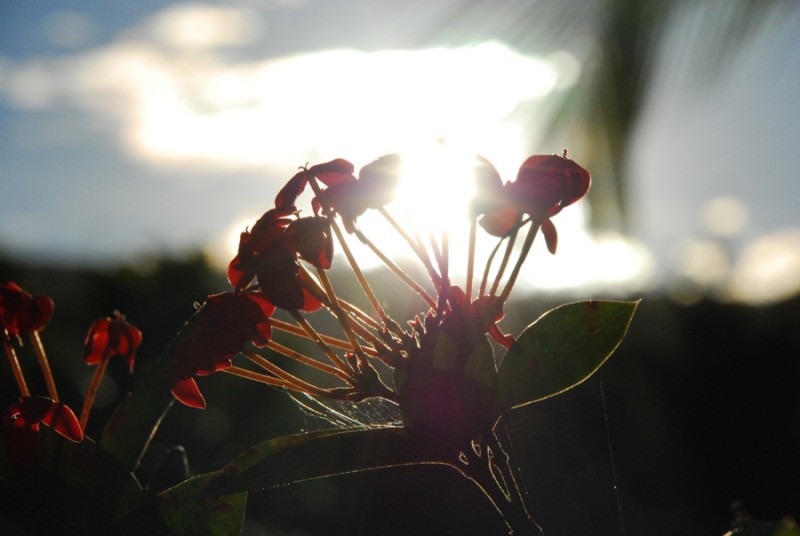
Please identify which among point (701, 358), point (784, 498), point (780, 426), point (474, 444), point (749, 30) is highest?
point (749, 30)

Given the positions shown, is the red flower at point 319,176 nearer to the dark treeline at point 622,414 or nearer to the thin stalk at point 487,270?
the thin stalk at point 487,270

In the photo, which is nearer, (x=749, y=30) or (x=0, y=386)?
(x=0, y=386)

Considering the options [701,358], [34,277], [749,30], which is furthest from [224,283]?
[701,358]

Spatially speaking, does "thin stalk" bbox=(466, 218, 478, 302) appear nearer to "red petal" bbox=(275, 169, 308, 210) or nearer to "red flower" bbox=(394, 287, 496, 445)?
"red flower" bbox=(394, 287, 496, 445)

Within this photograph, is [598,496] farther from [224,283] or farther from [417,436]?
[224,283]

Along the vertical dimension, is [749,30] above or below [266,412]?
above

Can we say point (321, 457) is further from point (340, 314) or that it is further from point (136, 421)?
point (136, 421)

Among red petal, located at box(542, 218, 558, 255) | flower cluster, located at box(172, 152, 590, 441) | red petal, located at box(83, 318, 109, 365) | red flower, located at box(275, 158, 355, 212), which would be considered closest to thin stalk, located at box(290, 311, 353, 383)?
flower cluster, located at box(172, 152, 590, 441)
